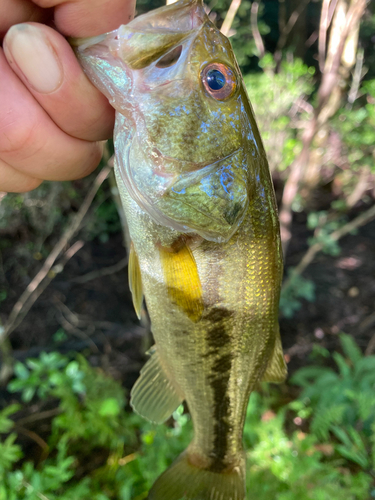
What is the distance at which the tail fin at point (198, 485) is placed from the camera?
140 cm

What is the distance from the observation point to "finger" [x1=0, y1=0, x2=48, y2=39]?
0.93m

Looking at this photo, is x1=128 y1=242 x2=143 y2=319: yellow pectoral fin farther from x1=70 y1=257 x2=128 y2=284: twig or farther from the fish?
x1=70 y1=257 x2=128 y2=284: twig

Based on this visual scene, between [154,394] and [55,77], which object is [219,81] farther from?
[154,394]

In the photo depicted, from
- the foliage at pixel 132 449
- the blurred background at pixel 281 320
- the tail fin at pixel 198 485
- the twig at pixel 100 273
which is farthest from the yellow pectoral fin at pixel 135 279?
the twig at pixel 100 273

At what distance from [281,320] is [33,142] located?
429cm

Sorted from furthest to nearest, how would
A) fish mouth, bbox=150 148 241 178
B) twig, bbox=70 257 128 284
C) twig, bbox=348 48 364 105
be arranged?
1. twig, bbox=348 48 364 105
2. twig, bbox=70 257 128 284
3. fish mouth, bbox=150 148 241 178

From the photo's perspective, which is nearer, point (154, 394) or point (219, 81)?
point (219, 81)

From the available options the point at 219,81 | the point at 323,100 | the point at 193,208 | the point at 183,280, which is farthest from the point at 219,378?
the point at 323,100

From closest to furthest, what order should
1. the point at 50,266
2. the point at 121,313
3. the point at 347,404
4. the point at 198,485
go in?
the point at 198,485
the point at 347,404
the point at 50,266
the point at 121,313

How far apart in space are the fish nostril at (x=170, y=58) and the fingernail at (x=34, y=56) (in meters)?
0.29

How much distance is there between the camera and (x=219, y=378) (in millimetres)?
1303

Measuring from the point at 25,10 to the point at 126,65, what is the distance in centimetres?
42

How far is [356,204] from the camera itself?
6586mm

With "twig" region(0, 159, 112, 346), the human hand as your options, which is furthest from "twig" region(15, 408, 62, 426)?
the human hand
